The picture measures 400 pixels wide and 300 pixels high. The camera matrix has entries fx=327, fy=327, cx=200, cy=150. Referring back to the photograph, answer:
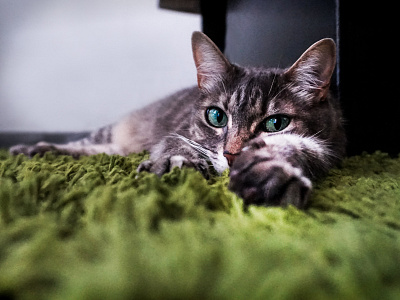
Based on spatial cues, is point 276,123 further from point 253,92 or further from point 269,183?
point 269,183

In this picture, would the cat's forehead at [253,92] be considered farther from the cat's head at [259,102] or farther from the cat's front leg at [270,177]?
the cat's front leg at [270,177]

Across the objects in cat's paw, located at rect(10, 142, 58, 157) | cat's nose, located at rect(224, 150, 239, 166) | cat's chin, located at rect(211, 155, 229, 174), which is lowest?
cat's paw, located at rect(10, 142, 58, 157)

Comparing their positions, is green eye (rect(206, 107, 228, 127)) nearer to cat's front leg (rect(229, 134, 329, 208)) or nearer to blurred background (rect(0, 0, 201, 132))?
cat's front leg (rect(229, 134, 329, 208))

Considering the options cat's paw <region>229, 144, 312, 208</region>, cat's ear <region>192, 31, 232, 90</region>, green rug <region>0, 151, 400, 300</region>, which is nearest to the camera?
green rug <region>0, 151, 400, 300</region>

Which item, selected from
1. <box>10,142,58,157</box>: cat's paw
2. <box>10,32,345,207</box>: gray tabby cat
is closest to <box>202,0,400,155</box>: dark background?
<box>10,32,345,207</box>: gray tabby cat

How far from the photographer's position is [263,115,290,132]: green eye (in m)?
0.91

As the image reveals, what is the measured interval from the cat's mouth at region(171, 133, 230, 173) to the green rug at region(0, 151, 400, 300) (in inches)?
6.8

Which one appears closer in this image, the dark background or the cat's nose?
the cat's nose

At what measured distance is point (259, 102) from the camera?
3.04 ft

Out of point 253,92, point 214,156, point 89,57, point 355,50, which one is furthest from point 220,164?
point 89,57

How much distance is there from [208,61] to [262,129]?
1.10 ft

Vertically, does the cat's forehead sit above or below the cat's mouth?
above

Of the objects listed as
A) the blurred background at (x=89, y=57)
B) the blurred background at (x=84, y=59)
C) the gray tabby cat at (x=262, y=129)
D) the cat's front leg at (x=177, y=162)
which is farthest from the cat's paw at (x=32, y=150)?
the blurred background at (x=84, y=59)

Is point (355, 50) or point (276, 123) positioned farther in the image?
point (355, 50)
